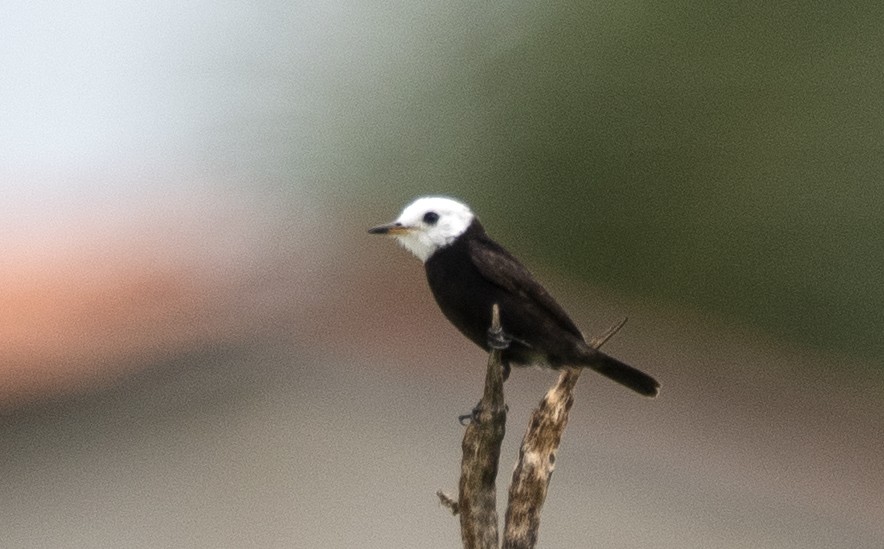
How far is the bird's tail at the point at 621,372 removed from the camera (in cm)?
399

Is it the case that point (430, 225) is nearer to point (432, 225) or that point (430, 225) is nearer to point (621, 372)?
point (432, 225)

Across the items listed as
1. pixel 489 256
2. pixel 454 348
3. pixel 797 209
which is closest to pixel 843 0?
pixel 797 209

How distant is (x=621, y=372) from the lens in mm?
4094

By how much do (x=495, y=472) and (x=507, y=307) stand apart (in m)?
0.65

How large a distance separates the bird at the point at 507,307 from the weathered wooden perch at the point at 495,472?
14.0 inches

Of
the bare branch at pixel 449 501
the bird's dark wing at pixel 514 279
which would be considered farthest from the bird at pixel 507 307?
the bare branch at pixel 449 501

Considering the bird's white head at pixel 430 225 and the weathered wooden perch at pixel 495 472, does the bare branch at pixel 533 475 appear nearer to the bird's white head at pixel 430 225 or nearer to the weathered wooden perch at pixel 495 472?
the weathered wooden perch at pixel 495 472

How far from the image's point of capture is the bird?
391cm

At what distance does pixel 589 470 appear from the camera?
605 cm

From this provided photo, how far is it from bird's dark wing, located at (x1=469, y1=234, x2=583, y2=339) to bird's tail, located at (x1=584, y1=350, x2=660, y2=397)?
0.09m

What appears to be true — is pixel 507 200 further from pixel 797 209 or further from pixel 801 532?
pixel 801 532

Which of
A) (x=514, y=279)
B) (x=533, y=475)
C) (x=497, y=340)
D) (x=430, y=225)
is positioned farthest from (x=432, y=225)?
(x=533, y=475)

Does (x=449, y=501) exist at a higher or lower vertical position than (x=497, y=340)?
lower

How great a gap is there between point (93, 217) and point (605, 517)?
115 inches
